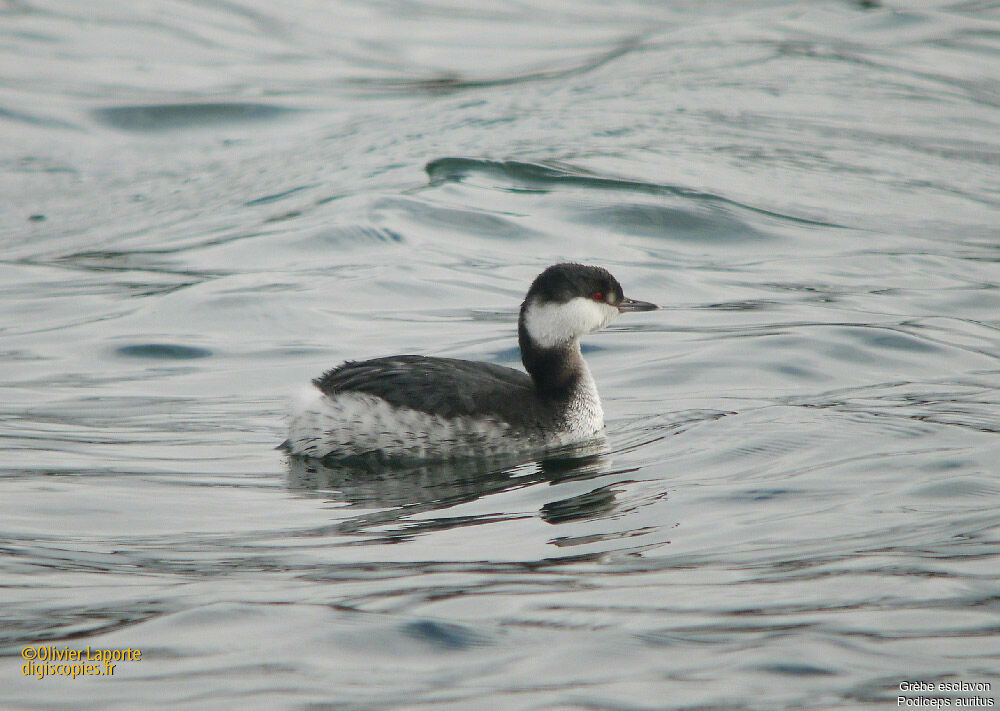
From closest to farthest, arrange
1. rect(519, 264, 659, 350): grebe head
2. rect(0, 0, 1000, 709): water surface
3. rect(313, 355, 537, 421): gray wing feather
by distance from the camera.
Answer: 1. rect(0, 0, 1000, 709): water surface
2. rect(313, 355, 537, 421): gray wing feather
3. rect(519, 264, 659, 350): grebe head

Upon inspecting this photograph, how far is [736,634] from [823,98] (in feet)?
40.1

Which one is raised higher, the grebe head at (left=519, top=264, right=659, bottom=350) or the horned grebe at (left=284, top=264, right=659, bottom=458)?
the grebe head at (left=519, top=264, right=659, bottom=350)

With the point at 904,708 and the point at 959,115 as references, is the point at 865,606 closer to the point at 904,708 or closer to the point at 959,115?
the point at 904,708

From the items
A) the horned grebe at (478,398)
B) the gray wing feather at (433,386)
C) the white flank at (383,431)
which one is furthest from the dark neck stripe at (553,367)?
the white flank at (383,431)

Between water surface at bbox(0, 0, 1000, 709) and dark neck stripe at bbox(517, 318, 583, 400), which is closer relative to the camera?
water surface at bbox(0, 0, 1000, 709)

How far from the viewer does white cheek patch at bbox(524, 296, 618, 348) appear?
269 inches

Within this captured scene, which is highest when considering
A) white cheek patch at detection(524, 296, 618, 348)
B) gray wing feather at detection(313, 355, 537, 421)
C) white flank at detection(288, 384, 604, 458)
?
white cheek patch at detection(524, 296, 618, 348)

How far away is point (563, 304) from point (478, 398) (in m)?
0.67

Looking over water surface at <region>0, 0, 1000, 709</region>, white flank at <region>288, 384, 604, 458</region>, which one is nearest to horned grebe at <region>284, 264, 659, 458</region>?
white flank at <region>288, 384, 604, 458</region>

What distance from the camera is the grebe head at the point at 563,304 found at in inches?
267

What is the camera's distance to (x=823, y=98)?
50.5 ft

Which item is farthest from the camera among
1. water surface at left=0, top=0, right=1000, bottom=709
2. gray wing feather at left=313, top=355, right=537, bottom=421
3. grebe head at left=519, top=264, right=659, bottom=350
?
grebe head at left=519, top=264, right=659, bottom=350

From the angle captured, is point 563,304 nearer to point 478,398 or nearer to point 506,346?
point 478,398

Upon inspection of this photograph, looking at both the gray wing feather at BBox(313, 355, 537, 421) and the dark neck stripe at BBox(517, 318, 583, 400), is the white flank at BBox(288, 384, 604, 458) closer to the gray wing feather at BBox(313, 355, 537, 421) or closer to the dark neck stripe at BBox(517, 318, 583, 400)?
the gray wing feather at BBox(313, 355, 537, 421)
